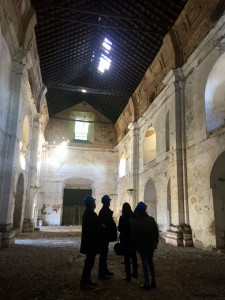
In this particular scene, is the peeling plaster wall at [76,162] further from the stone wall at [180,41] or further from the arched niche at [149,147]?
the stone wall at [180,41]

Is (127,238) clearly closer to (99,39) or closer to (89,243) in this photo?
(89,243)

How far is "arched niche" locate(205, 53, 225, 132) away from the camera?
882 cm

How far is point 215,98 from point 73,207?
16.0 m

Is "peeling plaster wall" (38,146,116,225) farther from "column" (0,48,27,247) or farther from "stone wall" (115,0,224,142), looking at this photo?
"column" (0,48,27,247)

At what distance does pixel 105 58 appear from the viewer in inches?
596

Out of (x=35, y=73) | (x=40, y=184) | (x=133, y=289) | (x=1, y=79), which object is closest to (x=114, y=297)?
(x=133, y=289)

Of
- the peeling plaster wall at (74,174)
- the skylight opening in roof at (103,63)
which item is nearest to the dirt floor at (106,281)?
the skylight opening in roof at (103,63)

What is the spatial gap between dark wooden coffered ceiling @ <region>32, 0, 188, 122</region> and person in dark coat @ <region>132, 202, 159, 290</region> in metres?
8.67

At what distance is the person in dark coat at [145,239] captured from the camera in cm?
434

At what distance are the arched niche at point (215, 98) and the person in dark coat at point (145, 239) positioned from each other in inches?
215

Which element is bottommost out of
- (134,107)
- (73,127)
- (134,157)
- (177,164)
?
(177,164)

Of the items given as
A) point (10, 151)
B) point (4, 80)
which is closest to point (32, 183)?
point (10, 151)

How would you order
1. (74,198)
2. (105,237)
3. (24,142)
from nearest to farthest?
(105,237) < (24,142) < (74,198)

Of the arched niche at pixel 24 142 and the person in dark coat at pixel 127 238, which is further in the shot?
the arched niche at pixel 24 142
